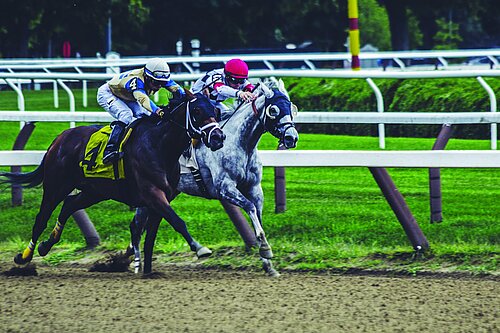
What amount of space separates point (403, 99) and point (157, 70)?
21.0 feet

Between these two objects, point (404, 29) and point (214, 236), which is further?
point (404, 29)

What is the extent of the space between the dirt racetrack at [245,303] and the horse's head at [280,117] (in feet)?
2.80

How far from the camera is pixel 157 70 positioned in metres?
7.71

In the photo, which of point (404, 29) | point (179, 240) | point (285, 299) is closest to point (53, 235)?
point (179, 240)

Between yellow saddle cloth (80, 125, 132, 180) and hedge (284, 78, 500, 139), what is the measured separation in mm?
5450

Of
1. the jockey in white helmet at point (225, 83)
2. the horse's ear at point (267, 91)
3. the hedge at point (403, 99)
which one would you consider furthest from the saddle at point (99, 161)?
the hedge at point (403, 99)

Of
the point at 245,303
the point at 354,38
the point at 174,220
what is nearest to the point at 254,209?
the point at 174,220

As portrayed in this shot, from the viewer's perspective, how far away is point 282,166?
8391 mm

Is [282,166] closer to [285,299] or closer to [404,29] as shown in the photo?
[285,299]

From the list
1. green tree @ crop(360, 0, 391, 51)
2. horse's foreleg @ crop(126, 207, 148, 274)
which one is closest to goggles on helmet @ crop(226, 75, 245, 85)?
horse's foreleg @ crop(126, 207, 148, 274)

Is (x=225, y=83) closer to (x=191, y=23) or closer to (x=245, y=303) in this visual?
(x=245, y=303)

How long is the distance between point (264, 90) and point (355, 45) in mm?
6732

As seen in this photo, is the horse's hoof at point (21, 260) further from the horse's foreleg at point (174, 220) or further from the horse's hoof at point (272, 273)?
the horse's hoof at point (272, 273)

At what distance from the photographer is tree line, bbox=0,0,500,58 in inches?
1277
